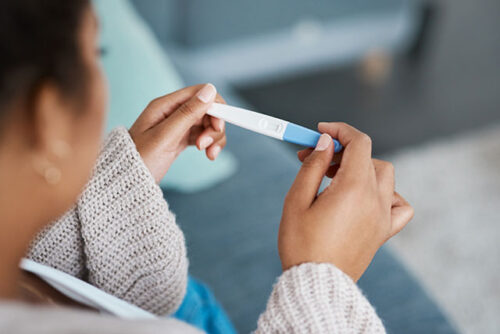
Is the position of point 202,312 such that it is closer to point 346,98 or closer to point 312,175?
point 312,175

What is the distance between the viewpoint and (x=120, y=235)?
49cm

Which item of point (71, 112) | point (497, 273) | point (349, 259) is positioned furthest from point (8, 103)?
point (497, 273)

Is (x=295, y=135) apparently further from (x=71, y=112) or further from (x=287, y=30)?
(x=287, y=30)

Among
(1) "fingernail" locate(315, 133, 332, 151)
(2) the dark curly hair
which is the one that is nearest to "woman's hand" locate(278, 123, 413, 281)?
(1) "fingernail" locate(315, 133, 332, 151)

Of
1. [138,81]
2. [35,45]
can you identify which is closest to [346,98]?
[138,81]

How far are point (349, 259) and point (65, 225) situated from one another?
0.28 m

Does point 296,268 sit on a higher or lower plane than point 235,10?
lower

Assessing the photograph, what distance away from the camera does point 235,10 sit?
1.74 metres

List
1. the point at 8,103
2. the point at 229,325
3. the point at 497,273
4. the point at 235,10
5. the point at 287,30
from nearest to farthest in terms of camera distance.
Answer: the point at 8,103
the point at 229,325
the point at 497,273
the point at 235,10
the point at 287,30

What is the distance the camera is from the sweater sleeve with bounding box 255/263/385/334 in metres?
0.39

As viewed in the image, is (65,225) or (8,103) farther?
(65,225)

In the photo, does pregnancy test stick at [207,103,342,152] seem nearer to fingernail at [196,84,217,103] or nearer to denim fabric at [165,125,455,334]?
fingernail at [196,84,217,103]

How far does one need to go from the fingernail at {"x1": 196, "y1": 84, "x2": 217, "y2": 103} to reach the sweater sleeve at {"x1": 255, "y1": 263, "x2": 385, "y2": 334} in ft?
0.59

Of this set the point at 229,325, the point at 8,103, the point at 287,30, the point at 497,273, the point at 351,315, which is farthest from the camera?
the point at 287,30
